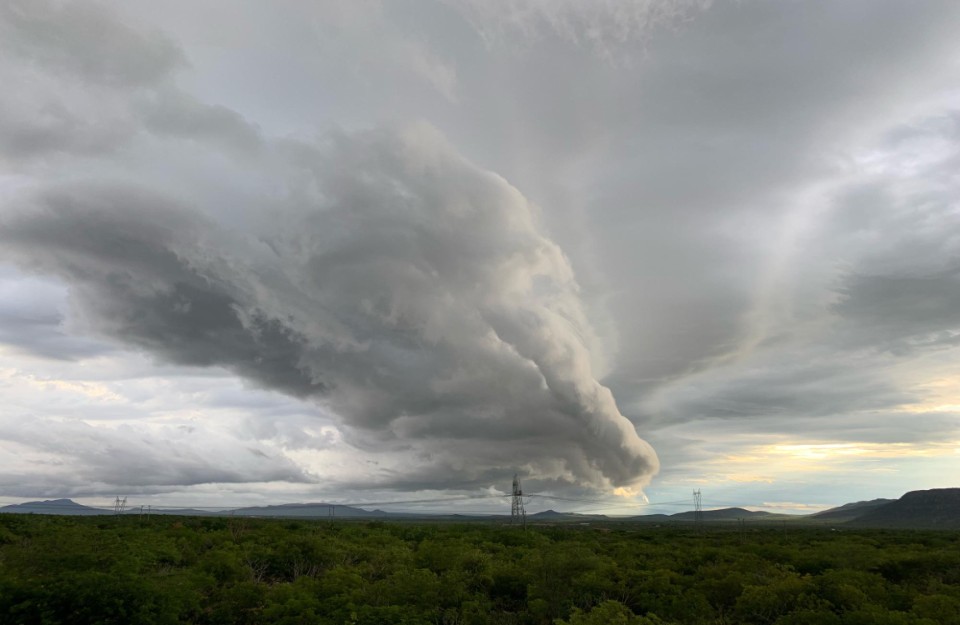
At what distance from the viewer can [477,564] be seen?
1976 inches

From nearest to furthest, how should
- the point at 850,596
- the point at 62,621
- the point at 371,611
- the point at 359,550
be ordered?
the point at 62,621, the point at 371,611, the point at 850,596, the point at 359,550

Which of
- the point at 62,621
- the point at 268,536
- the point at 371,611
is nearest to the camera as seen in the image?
the point at 62,621

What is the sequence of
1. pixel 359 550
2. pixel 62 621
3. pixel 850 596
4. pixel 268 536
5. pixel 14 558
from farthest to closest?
pixel 268 536
pixel 359 550
pixel 14 558
pixel 850 596
pixel 62 621

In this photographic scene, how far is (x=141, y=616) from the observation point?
27.3 metres

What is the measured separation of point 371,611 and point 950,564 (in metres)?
53.6

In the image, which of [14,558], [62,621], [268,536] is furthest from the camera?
[268,536]

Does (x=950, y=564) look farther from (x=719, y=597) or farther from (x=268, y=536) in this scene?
(x=268, y=536)

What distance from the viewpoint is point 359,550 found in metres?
57.7

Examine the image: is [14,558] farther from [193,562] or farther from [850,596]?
[850,596]

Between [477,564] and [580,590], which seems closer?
[580,590]

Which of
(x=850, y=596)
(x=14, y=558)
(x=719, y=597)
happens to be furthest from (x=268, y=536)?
(x=850, y=596)

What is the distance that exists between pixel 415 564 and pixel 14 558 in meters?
28.1

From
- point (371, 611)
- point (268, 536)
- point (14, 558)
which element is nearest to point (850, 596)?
point (371, 611)

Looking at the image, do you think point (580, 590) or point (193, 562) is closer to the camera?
point (580, 590)
